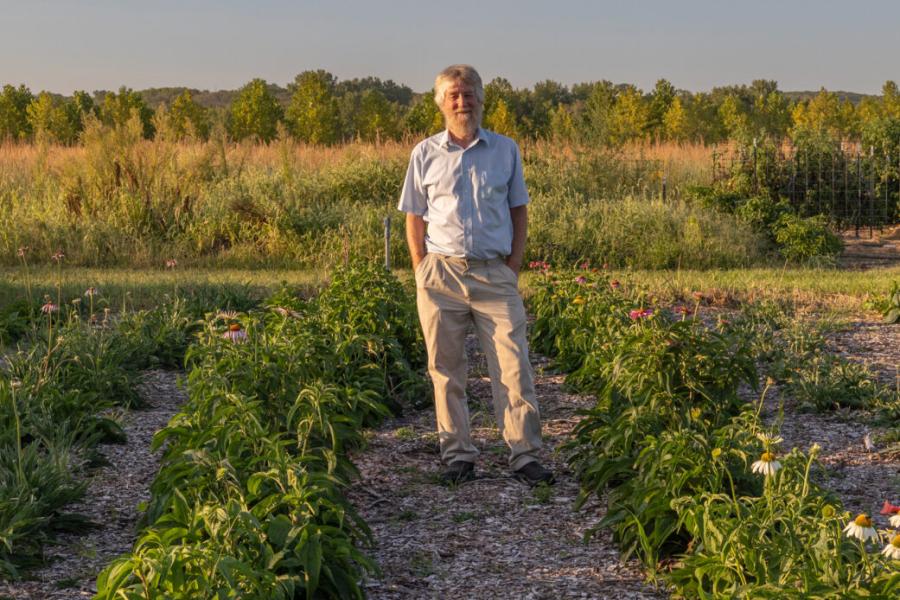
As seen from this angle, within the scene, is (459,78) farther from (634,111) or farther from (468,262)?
(634,111)

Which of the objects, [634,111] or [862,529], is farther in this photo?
[634,111]

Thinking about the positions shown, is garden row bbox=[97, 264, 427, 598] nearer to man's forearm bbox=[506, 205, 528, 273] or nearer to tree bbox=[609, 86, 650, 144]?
man's forearm bbox=[506, 205, 528, 273]

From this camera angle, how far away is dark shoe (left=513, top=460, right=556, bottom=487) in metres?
4.59

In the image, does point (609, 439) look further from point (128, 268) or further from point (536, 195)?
point (536, 195)

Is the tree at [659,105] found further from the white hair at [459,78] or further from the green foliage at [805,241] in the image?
the white hair at [459,78]

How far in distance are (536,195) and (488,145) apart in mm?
9285

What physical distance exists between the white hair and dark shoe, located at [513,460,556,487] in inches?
61.7

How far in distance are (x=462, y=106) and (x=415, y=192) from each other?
1.40 ft

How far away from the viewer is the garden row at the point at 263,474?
9.11 ft

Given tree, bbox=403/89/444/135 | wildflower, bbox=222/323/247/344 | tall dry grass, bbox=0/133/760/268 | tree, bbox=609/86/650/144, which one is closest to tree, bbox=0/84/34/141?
tree, bbox=403/89/444/135

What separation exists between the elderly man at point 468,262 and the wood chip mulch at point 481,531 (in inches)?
7.6

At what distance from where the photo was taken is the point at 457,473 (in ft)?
15.3

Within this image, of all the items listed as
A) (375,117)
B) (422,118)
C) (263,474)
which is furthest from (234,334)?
(422,118)

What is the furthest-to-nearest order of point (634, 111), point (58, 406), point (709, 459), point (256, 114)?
point (256, 114) < point (634, 111) < point (58, 406) < point (709, 459)
